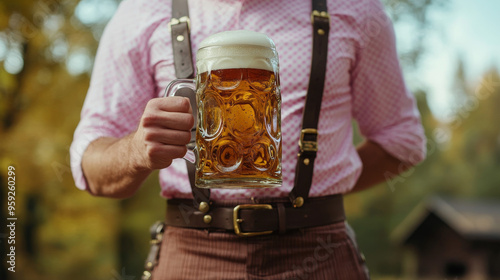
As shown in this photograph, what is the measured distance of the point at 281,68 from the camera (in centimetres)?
156

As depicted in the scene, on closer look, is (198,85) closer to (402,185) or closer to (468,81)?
(402,185)

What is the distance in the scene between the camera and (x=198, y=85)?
114 centimetres

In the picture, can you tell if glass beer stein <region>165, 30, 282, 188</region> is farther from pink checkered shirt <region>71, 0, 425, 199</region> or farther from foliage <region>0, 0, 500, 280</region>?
foliage <region>0, 0, 500, 280</region>

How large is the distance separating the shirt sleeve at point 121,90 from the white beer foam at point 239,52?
1.82ft

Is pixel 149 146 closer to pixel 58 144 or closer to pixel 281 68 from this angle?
pixel 281 68

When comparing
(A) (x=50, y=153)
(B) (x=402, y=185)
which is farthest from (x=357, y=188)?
(B) (x=402, y=185)

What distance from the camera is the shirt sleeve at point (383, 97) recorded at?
5.73 ft

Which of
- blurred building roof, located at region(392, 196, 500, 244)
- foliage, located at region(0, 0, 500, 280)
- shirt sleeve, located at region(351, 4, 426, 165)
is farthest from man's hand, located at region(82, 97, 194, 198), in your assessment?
blurred building roof, located at region(392, 196, 500, 244)

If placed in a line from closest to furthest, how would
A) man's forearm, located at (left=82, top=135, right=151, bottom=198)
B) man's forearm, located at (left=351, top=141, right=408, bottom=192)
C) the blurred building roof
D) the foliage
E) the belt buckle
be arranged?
man's forearm, located at (left=82, top=135, right=151, bottom=198)
the belt buckle
man's forearm, located at (left=351, top=141, right=408, bottom=192)
the foliage
the blurred building roof

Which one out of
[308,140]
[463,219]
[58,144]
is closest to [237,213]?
[308,140]

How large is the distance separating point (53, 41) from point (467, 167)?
21.3m

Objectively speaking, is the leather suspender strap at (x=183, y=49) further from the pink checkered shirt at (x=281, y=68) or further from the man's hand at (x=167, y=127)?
the man's hand at (x=167, y=127)

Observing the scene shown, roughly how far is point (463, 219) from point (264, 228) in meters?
14.8

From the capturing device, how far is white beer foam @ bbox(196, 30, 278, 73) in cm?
109
